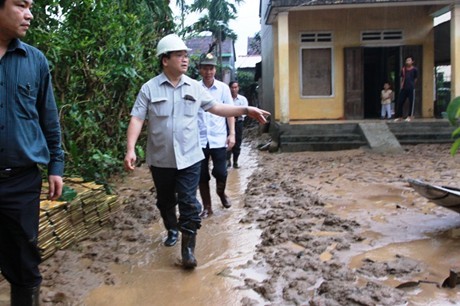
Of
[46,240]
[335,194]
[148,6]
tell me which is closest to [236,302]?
[46,240]

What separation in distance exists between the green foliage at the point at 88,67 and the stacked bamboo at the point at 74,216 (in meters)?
0.67

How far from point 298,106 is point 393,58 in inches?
139

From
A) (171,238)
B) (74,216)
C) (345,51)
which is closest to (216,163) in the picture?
(171,238)

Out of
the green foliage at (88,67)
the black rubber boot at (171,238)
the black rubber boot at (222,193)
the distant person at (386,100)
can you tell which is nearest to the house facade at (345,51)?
the distant person at (386,100)

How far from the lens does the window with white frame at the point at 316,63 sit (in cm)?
1439

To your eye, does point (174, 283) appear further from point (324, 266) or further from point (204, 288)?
point (324, 266)

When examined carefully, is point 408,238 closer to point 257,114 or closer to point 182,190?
point 257,114

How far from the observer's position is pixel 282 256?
4.02 metres

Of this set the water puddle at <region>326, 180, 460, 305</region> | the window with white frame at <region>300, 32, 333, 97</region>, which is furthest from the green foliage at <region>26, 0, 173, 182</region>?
the window with white frame at <region>300, 32, 333, 97</region>

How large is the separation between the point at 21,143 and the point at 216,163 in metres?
3.24

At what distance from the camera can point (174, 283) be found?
11.9 feet

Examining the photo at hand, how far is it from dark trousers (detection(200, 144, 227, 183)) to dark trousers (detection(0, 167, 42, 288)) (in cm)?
288

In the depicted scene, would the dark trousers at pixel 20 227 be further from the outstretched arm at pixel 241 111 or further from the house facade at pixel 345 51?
the house facade at pixel 345 51

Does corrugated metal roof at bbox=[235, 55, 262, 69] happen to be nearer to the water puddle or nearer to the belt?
the water puddle
